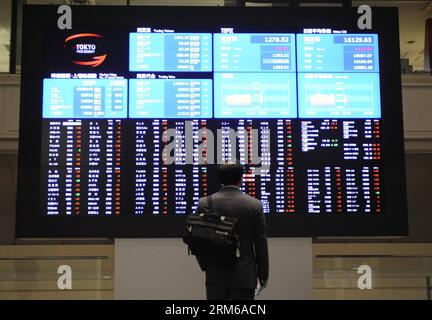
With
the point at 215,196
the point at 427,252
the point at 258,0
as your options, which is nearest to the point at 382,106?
the point at 215,196

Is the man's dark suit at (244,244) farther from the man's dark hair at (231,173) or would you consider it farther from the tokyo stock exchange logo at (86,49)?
the tokyo stock exchange logo at (86,49)

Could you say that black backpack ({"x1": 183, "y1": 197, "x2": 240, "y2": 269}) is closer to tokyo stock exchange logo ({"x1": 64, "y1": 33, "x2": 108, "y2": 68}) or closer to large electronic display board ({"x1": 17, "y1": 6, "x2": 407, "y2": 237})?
large electronic display board ({"x1": 17, "y1": 6, "x2": 407, "y2": 237})

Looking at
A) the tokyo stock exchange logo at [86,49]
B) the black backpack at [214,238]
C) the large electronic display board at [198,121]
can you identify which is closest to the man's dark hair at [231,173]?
the black backpack at [214,238]

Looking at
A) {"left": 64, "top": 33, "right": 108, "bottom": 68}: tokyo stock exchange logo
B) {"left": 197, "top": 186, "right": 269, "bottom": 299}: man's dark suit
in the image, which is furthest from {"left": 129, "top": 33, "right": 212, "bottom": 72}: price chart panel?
{"left": 197, "top": 186, "right": 269, "bottom": 299}: man's dark suit

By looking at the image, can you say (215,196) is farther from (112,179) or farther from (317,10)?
(317,10)

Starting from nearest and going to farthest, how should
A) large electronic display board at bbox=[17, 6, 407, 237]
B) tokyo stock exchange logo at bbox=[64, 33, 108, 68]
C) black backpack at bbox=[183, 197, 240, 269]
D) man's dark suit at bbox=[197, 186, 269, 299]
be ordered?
black backpack at bbox=[183, 197, 240, 269], man's dark suit at bbox=[197, 186, 269, 299], large electronic display board at bbox=[17, 6, 407, 237], tokyo stock exchange logo at bbox=[64, 33, 108, 68]

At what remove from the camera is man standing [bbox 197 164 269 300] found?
4016 millimetres

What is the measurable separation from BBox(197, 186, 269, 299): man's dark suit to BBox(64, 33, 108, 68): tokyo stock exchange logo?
239cm

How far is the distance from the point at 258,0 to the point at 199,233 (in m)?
5.90

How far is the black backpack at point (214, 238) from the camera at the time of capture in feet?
12.6

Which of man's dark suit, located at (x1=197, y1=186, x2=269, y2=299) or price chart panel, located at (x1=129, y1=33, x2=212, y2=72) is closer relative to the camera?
man's dark suit, located at (x1=197, y1=186, x2=269, y2=299)

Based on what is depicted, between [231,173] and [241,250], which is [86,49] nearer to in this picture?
[231,173]

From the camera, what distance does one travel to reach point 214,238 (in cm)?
384

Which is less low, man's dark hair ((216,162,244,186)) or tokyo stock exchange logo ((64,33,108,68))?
tokyo stock exchange logo ((64,33,108,68))
